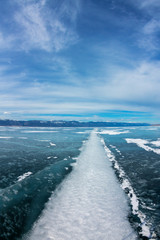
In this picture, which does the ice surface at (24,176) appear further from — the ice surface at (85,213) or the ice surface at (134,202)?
the ice surface at (134,202)

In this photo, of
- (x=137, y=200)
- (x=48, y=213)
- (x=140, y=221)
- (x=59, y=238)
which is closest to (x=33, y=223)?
(x=48, y=213)

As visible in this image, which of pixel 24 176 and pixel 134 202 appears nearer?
pixel 134 202

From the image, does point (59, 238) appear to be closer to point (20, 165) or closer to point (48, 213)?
point (48, 213)

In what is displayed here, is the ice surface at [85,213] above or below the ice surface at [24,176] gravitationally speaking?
below

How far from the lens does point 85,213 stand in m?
6.75

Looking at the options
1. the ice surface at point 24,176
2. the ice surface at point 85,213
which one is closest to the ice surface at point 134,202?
the ice surface at point 85,213

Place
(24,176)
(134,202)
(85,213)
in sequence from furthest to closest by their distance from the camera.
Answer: (24,176) < (134,202) < (85,213)

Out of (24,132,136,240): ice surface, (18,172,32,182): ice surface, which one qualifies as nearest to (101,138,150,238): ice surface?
(24,132,136,240): ice surface

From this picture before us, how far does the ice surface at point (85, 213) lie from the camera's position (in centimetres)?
546

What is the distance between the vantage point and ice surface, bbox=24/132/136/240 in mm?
5457

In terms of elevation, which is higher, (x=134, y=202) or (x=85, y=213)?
(x=134, y=202)

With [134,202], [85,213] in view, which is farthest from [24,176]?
[134,202]

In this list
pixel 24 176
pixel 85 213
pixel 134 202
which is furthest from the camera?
pixel 24 176

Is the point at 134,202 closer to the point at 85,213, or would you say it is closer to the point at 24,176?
the point at 85,213
